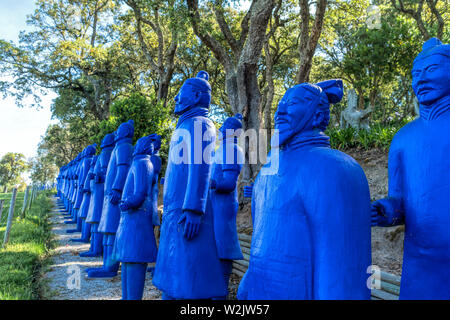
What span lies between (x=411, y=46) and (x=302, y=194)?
15.8 meters

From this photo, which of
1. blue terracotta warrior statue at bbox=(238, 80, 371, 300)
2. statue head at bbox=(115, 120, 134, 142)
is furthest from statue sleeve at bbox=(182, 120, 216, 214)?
statue head at bbox=(115, 120, 134, 142)

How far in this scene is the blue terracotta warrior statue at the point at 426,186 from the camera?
164 centimetres

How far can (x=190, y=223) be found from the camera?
277 centimetres

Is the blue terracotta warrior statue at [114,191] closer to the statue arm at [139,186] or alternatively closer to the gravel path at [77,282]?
the gravel path at [77,282]

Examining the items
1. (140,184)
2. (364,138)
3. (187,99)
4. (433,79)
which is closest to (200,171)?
(187,99)

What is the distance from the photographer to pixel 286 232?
1504 millimetres

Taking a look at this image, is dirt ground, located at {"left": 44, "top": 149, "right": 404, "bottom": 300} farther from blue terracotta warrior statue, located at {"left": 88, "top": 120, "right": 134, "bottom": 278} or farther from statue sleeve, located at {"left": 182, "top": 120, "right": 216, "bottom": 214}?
statue sleeve, located at {"left": 182, "top": 120, "right": 216, "bottom": 214}

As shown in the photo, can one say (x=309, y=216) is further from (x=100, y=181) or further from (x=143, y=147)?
(x=100, y=181)

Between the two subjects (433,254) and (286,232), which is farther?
(433,254)

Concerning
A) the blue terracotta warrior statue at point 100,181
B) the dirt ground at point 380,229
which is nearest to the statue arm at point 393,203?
the dirt ground at point 380,229

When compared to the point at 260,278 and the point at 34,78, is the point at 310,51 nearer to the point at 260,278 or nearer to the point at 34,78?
the point at 260,278

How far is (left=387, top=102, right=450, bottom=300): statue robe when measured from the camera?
1629 mm
